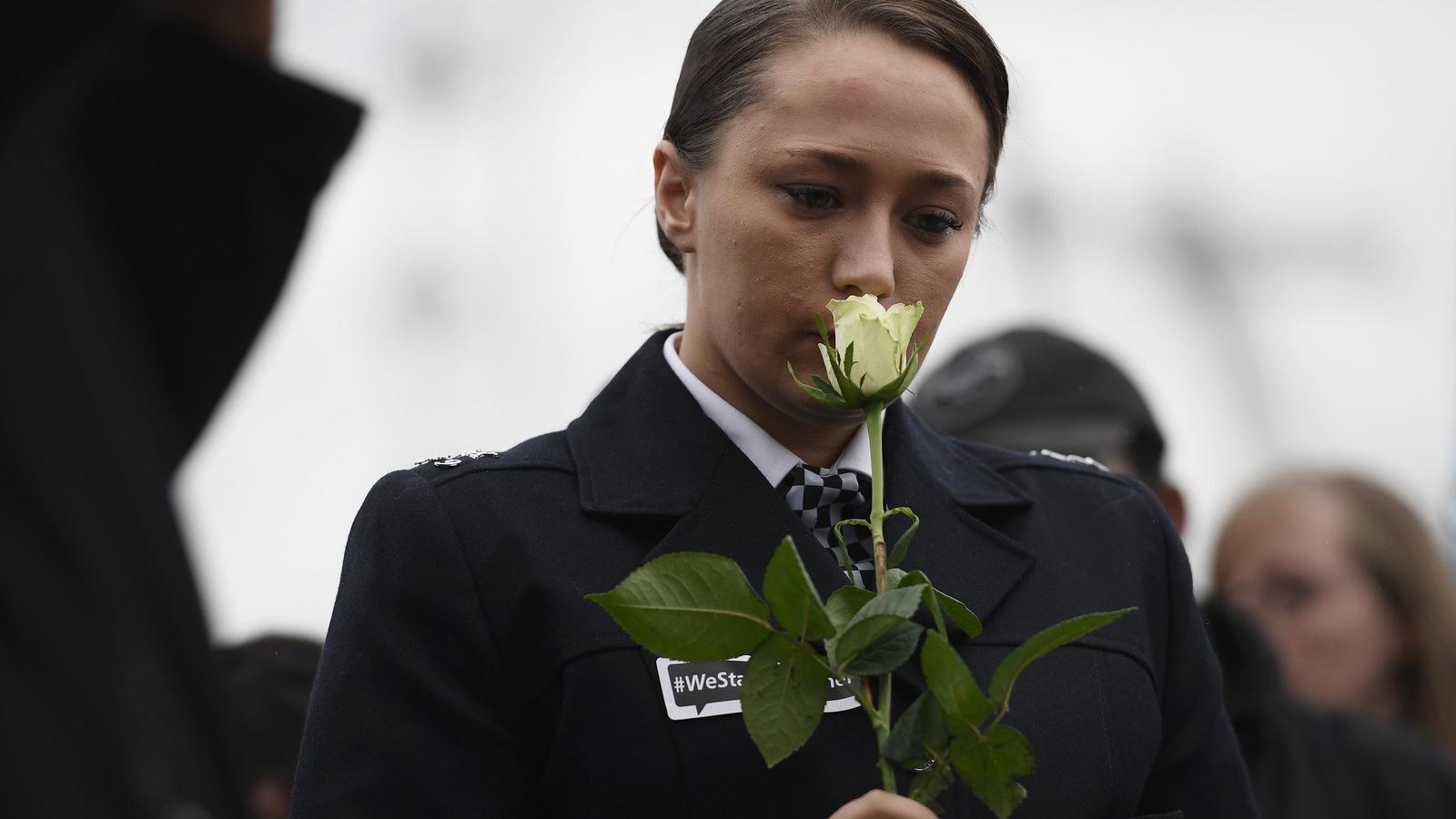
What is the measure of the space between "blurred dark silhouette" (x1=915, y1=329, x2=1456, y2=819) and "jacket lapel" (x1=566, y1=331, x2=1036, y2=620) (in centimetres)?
110

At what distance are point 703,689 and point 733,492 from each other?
255 mm

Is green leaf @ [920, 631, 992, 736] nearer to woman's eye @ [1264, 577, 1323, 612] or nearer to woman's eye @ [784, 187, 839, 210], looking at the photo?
woman's eye @ [784, 187, 839, 210]

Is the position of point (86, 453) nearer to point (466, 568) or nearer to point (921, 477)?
point (466, 568)

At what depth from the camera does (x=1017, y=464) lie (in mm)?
2463

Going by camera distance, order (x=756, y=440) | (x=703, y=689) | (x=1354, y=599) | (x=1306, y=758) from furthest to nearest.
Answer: (x=1354, y=599)
(x=1306, y=758)
(x=756, y=440)
(x=703, y=689)

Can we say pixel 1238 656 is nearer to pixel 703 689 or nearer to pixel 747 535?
pixel 747 535

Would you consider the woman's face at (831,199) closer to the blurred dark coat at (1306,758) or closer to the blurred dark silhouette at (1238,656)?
the blurred dark silhouette at (1238,656)

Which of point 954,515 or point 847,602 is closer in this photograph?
point 847,602

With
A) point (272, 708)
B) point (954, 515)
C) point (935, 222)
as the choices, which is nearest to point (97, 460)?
point (935, 222)

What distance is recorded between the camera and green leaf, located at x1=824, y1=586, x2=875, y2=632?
67.7 inches

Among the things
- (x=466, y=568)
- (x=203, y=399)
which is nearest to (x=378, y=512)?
(x=466, y=568)

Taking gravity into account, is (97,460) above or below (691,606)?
above

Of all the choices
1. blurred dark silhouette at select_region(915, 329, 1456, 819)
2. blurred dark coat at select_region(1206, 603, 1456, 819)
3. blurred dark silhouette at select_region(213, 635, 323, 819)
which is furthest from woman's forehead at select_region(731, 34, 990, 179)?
blurred dark silhouette at select_region(213, 635, 323, 819)

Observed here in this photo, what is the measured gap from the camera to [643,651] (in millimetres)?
2012
